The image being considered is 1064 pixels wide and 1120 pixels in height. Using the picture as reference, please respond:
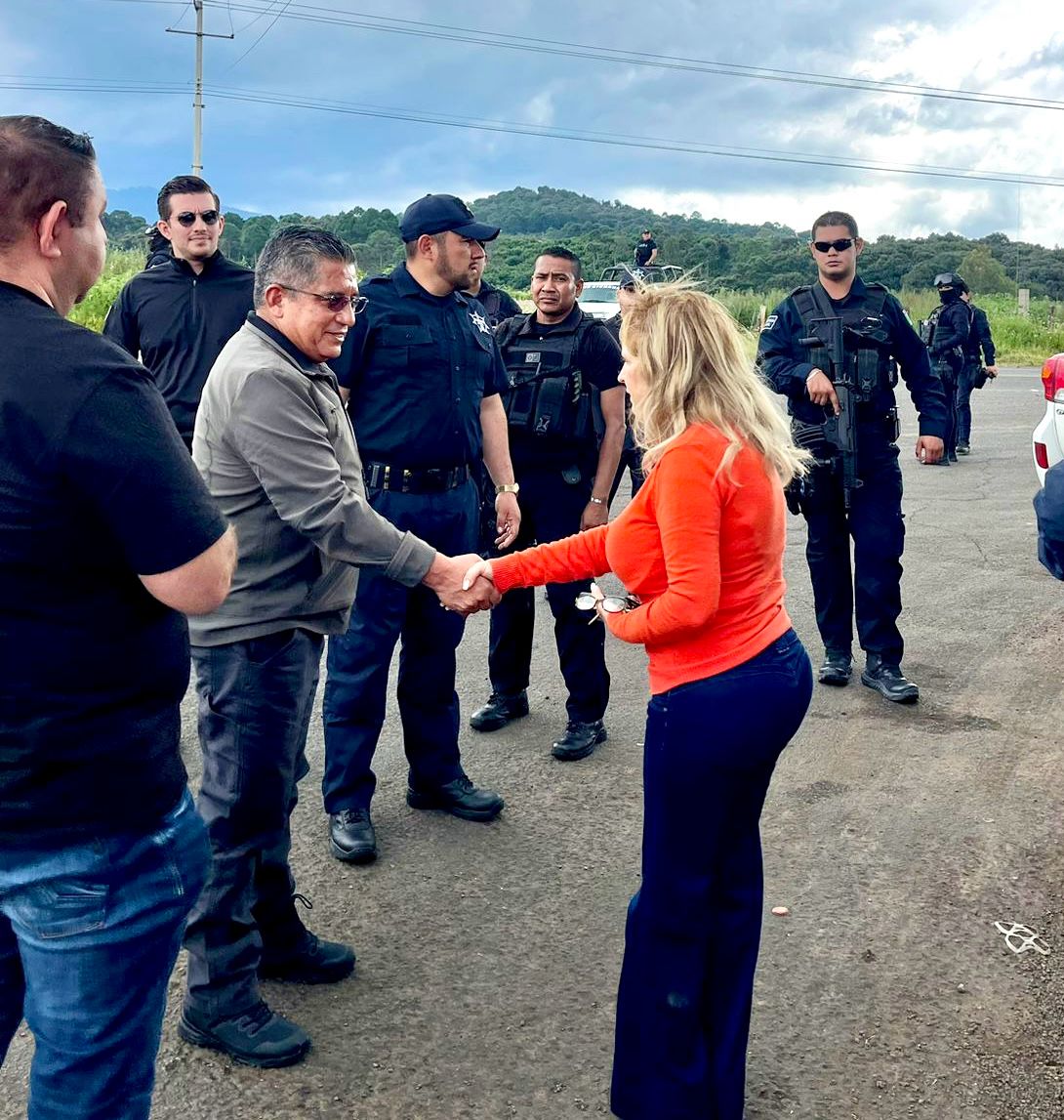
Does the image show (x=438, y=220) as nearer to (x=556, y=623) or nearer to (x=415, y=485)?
(x=415, y=485)

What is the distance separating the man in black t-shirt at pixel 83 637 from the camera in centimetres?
183

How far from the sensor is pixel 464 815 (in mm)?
4594

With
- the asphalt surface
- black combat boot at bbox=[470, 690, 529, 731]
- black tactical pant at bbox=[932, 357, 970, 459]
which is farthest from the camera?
black tactical pant at bbox=[932, 357, 970, 459]

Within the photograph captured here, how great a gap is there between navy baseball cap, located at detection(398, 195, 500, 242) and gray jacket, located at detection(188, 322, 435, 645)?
1.33 m

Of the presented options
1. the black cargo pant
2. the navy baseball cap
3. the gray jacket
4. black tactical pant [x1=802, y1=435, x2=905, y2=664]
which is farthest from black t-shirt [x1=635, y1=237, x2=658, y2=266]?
the black cargo pant

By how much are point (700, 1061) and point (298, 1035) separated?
1.05 m

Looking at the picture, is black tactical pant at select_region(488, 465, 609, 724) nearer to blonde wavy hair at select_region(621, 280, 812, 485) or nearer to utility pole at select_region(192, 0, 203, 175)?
blonde wavy hair at select_region(621, 280, 812, 485)

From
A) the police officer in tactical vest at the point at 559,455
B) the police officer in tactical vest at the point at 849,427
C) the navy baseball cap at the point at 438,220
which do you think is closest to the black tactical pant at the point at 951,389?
the police officer in tactical vest at the point at 849,427

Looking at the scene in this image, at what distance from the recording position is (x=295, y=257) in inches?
130

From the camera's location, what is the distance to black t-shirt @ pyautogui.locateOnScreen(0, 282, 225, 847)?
1.81 m

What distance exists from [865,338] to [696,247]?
168 ft

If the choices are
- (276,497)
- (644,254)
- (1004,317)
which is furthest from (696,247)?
(276,497)

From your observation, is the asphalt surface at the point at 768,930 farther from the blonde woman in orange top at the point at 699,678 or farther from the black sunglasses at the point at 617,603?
the black sunglasses at the point at 617,603

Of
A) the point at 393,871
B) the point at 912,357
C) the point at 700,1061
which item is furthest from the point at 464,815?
the point at 912,357
